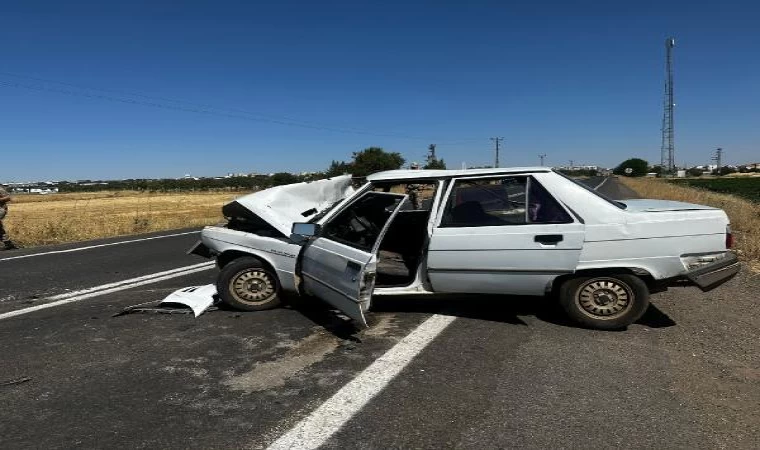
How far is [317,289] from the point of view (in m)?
5.15

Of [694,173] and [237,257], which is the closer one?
[237,257]

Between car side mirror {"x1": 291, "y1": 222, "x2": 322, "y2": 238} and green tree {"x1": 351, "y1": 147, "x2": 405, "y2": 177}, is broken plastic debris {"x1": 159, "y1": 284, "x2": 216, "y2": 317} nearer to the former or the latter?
car side mirror {"x1": 291, "y1": 222, "x2": 322, "y2": 238}

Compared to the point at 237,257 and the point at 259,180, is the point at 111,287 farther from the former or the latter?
the point at 259,180

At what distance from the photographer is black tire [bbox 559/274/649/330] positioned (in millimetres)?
4676

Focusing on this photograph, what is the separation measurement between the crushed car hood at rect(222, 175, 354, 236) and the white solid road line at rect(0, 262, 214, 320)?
2336mm

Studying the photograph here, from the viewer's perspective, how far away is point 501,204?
199 inches

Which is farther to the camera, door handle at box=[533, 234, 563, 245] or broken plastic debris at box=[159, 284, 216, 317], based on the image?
broken plastic debris at box=[159, 284, 216, 317]

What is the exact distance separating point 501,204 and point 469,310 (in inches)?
50.3

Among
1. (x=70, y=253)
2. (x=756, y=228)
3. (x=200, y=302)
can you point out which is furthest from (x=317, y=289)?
(x=756, y=228)

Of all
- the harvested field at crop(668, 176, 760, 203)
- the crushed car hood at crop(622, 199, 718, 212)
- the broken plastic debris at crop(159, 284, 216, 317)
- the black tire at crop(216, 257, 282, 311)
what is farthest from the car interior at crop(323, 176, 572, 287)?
the harvested field at crop(668, 176, 760, 203)

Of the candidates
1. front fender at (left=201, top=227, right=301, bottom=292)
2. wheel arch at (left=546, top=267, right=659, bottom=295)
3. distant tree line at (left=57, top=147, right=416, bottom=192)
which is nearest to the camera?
wheel arch at (left=546, top=267, right=659, bottom=295)

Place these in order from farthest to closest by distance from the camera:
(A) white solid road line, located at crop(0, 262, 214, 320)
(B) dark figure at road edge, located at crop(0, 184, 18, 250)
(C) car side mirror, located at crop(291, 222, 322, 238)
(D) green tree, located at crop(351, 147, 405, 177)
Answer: (D) green tree, located at crop(351, 147, 405, 177) → (B) dark figure at road edge, located at crop(0, 184, 18, 250) → (A) white solid road line, located at crop(0, 262, 214, 320) → (C) car side mirror, located at crop(291, 222, 322, 238)

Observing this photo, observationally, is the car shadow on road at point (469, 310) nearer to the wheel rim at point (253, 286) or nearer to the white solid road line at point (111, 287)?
the wheel rim at point (253, 286)

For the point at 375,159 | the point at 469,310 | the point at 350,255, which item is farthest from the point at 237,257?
the point at 375,159
